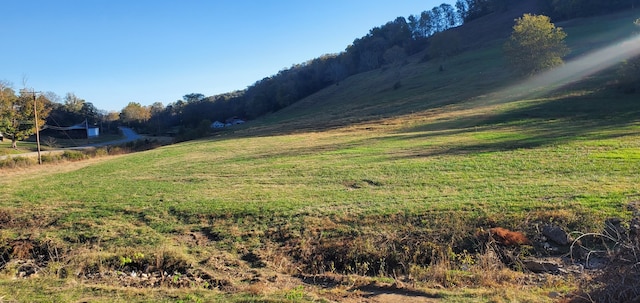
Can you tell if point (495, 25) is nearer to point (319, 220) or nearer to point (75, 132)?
point (75, 132)

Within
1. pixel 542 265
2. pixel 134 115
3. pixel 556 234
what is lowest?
pixel 542 265

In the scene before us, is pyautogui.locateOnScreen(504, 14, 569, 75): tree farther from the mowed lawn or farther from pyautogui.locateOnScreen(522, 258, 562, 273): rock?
pyautogui.locateOnScreen(522, 258, 562, 273): rock

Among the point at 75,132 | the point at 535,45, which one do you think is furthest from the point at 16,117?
the point at 535,45

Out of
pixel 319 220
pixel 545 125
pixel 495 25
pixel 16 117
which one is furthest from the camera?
pixel 495 25

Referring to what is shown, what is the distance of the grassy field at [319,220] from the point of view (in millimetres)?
7375

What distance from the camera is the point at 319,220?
→ 11.6 meters

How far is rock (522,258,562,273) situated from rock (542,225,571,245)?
95 cm

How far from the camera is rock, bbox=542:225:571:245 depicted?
884 cm

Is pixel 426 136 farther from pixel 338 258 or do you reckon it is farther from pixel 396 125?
pixel 338 258

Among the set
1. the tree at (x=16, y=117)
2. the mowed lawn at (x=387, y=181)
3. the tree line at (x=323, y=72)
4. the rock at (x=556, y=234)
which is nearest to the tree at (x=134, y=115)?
the tree line at (x=323, y=72)

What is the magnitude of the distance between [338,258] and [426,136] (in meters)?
22.3

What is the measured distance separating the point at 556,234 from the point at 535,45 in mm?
53562

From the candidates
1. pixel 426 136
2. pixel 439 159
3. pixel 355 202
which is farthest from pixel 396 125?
pixel 355 202

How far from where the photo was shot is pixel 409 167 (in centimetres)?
1828
